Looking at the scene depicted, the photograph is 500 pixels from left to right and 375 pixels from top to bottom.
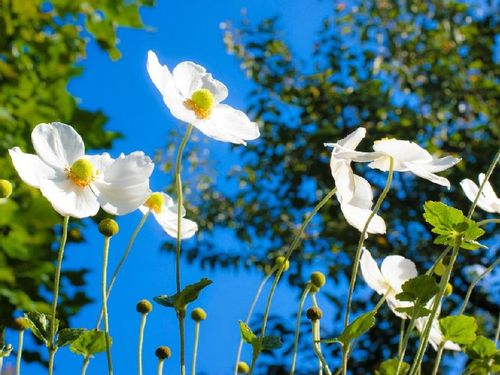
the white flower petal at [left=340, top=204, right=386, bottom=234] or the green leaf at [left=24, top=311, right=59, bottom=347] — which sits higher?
the white flower petal at [left=340, top=204, right=386, bottom=234]

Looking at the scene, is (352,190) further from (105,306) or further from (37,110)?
(37,110)

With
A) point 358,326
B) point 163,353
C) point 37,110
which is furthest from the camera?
point 37,110

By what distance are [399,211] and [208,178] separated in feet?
5.46

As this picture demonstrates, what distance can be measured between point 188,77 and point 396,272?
25cm

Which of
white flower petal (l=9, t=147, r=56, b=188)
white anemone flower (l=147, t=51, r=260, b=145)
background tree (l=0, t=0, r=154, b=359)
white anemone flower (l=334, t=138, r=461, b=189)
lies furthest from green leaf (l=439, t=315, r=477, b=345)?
background tree (l=0, t=0, r=154, b=359)

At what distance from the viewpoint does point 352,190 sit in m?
0.55

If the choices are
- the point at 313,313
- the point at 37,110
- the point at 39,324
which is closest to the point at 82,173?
the point at 39,324

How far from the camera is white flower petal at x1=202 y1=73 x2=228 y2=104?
0.63 m

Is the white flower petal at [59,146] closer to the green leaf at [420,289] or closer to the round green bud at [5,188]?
the round green bud at [5,188]

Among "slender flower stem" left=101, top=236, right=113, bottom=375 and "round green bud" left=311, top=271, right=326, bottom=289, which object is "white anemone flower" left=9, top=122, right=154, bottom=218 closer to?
"slender flower stem" left=101, top=236, right=113, bottom=375

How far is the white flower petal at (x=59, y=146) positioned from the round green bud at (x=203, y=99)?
0.10m

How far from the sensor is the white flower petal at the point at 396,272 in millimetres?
627

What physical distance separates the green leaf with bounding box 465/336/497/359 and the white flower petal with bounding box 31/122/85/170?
335 millimetres

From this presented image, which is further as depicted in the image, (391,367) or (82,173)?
(391,367)
